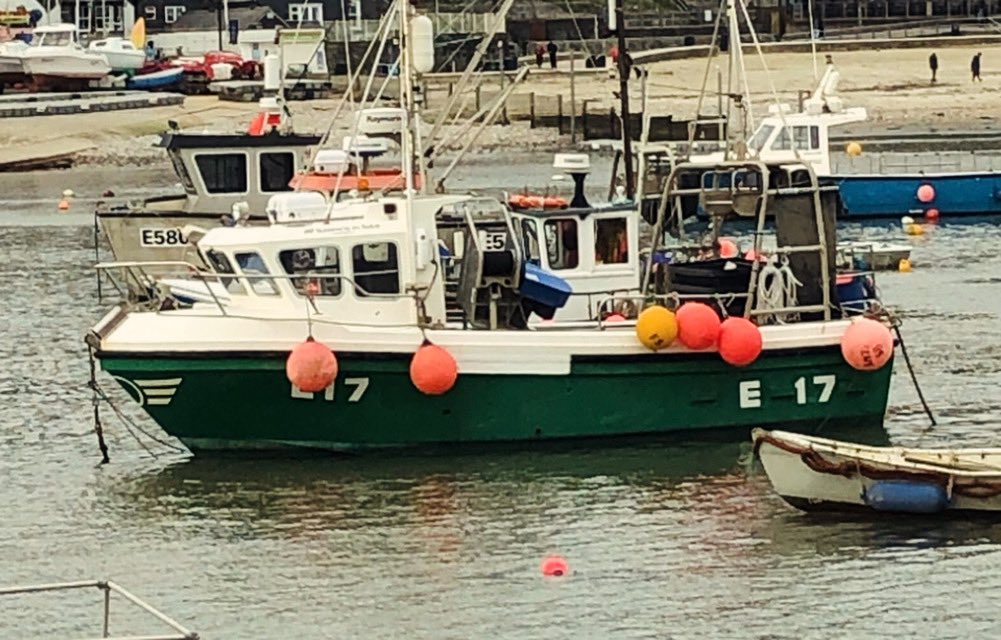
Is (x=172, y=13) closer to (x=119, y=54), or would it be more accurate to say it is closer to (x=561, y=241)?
(x=119, y=54)

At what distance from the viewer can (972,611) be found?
17094 millimetres

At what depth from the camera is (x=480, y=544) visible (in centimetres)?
1938

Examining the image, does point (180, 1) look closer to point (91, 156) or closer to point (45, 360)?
point (91, 156)

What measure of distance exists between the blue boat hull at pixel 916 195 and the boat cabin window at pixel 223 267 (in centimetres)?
2584

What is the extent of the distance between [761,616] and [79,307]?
65.2 ft

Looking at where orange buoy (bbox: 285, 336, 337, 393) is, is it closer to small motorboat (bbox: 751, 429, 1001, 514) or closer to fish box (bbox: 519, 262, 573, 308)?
fish box (bbox: 519, 262, 573, 308)

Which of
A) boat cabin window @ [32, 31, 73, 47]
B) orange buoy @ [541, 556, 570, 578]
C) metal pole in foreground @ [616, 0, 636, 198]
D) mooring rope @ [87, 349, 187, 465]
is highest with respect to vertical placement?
boat cabin window @ [32, 31, 73, 47]

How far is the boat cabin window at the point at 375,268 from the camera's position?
21688mm

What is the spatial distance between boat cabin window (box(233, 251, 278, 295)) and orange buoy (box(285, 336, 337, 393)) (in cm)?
93

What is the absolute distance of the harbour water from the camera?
17.2m

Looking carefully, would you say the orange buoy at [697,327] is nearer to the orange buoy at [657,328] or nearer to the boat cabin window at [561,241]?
the orange buoy at [657,328]

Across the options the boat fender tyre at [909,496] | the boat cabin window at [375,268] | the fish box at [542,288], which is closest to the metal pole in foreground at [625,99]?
the fish box at [542,288]

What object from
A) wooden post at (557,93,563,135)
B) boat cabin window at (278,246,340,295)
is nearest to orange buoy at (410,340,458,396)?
boat cabin window at (278,246,340,295)

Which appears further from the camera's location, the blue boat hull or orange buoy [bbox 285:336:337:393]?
the blue boat hull
